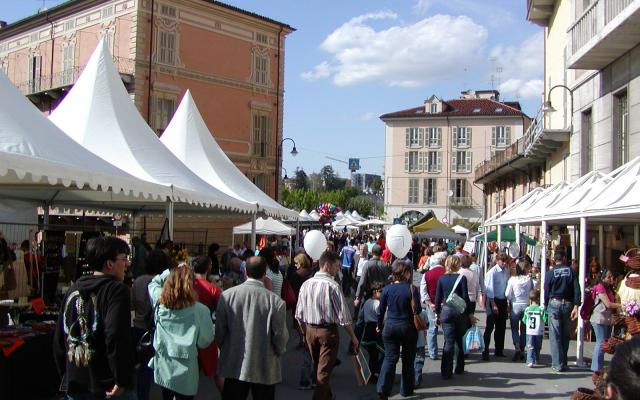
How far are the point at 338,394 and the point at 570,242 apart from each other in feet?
43.8

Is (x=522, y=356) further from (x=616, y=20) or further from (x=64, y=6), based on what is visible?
(x=64, y=6)

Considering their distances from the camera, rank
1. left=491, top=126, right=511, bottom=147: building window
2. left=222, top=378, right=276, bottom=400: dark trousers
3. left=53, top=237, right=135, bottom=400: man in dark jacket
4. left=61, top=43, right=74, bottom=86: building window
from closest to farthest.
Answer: left=53, top=237, right=135, bottom=400: man in dark jacket, left=222, top=378, right=276, bottom=400: dark trousers, left=61, top=43, right=74, bottom=86: building window, left=491, top=126, right=511, bottom=147: building window

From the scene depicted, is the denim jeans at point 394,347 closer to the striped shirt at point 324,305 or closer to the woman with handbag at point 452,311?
the striped shirt at point 324,305

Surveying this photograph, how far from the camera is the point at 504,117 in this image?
239ft

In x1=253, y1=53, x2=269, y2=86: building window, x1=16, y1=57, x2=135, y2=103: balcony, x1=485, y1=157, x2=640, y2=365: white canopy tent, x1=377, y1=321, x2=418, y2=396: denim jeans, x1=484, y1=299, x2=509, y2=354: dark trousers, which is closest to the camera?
x1=377, y1=321, x2=418, y2=396: denim jeans

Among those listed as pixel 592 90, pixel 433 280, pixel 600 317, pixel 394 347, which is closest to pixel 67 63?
pixel 592 90

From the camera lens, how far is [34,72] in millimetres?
37344

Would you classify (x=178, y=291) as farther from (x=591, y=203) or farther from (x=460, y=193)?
(x=460, y=193)

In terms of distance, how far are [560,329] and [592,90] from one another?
9241mm

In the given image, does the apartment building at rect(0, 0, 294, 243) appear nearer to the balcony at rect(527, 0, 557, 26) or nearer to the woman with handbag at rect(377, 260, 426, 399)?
the balcony at rect(527, 0, 557, 26)

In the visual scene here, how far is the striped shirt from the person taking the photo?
6.83 meters

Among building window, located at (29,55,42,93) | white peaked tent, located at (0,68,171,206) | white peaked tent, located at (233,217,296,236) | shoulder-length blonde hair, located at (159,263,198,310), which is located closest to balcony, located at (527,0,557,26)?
white peaked tent, located at (233,217,296,236)

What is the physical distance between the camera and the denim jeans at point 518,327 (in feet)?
35.1

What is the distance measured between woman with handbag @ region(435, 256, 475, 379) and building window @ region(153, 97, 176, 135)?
84.0 feet
